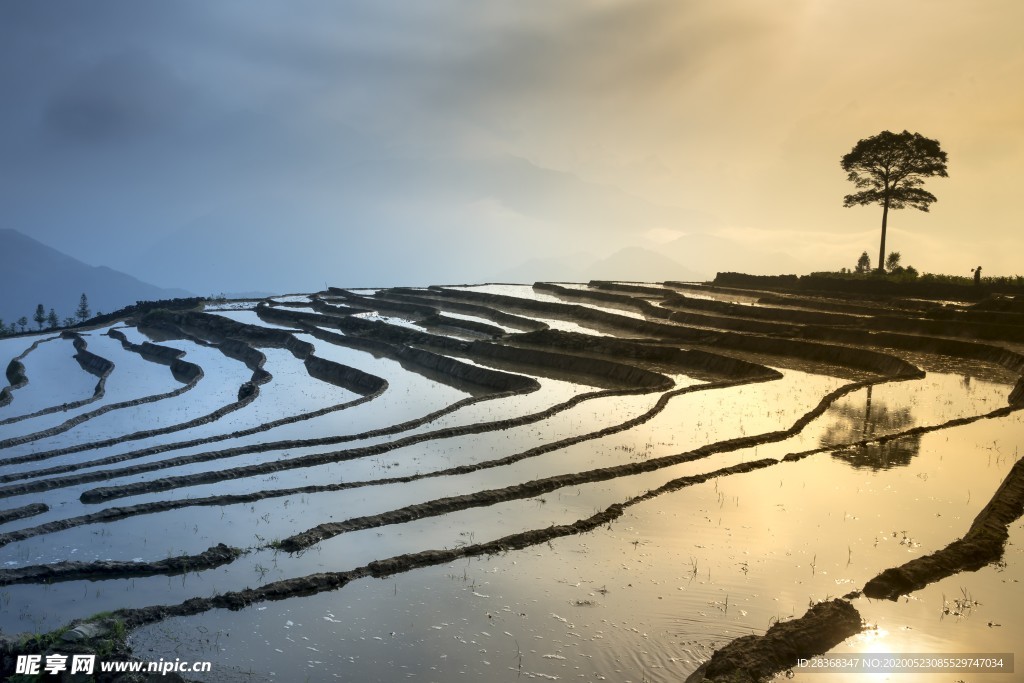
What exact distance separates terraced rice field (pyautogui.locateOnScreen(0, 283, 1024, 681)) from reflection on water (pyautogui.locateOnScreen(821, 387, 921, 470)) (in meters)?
0.09

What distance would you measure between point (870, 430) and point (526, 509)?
7.87 meters

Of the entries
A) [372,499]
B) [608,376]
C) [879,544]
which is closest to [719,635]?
[879,544]

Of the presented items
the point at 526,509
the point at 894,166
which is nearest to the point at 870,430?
the point at 526,509

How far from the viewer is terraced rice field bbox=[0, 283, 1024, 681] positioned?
732 centimetres

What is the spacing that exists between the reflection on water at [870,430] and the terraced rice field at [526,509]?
92 millimetres

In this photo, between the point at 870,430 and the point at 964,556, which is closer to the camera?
the point at 964,556

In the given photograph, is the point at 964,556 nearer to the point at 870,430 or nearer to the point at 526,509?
the point at 526,509

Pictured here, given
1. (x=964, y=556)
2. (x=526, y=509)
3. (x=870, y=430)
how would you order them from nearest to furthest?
(x=964, y=556) → (x=526, y=509) → (x=870, y=430)

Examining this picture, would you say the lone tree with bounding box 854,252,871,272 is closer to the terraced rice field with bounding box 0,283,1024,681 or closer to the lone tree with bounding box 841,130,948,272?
the lone tree with bounding box 841,130,948,272

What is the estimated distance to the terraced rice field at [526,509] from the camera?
7.32 metres

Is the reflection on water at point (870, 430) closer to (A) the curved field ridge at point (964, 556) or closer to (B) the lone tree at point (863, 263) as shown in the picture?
(A) the curved field ridge at point (964, 556)

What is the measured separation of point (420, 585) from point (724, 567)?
3.48 m

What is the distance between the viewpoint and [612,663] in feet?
22.1

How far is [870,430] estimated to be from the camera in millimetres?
14961
